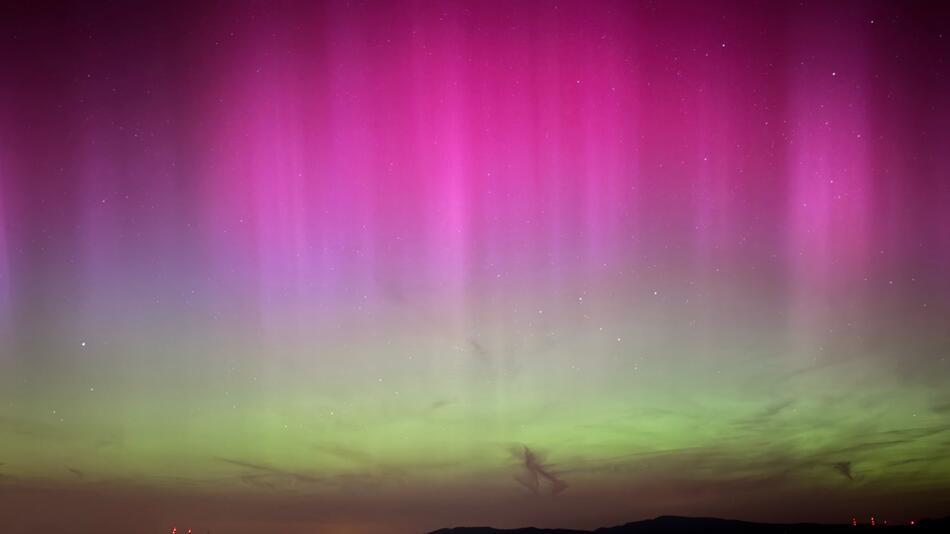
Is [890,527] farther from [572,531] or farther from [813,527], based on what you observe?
[572,531]

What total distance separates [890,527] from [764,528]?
1076 inches

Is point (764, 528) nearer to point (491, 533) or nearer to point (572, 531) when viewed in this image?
point (572, 531)

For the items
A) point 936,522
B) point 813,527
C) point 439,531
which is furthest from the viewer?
point 439,531

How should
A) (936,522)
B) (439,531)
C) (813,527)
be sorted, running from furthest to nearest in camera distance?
(439,531) → (813,527) → (936,522)

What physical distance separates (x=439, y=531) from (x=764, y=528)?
68.0 metres

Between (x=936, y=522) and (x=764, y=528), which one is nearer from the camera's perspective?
(x=936, y=522)

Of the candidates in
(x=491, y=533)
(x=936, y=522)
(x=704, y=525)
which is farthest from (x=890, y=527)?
(x=491, y=533)

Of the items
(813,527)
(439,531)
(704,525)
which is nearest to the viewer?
(813,527)

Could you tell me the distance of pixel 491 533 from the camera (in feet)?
619

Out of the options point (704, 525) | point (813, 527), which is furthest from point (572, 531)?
point (813, 527)

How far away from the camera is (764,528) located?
16000 cm

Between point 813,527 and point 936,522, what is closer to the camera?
point 936,522

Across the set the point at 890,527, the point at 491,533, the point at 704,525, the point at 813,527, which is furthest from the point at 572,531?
the point at 890,527

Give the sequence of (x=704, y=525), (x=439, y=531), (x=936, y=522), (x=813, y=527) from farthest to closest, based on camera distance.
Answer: (x=704, y=525) → (x=439, y=531) → (x=813, y=527) → (x=936, y=522)
